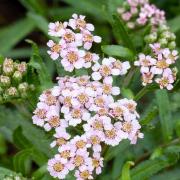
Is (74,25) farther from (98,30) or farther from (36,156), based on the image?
(98,30)

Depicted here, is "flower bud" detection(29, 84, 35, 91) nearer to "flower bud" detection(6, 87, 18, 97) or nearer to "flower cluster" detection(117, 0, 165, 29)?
"flower bud" detection(6, 87, 18, 97)

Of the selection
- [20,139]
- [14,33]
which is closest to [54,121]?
[20,139]

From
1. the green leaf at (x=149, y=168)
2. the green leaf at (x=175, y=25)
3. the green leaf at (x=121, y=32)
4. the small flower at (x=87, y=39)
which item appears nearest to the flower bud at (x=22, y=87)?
the small flower at (x=87, y=39)

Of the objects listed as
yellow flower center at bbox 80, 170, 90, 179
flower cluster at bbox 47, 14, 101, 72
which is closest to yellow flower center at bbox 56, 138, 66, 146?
yellow flower center at bbox 80, 170, 90, 179

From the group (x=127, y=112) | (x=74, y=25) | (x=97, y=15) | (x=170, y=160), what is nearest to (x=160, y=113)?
(x=170, y=160)

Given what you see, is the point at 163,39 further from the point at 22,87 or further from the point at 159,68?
the point at 22,87
